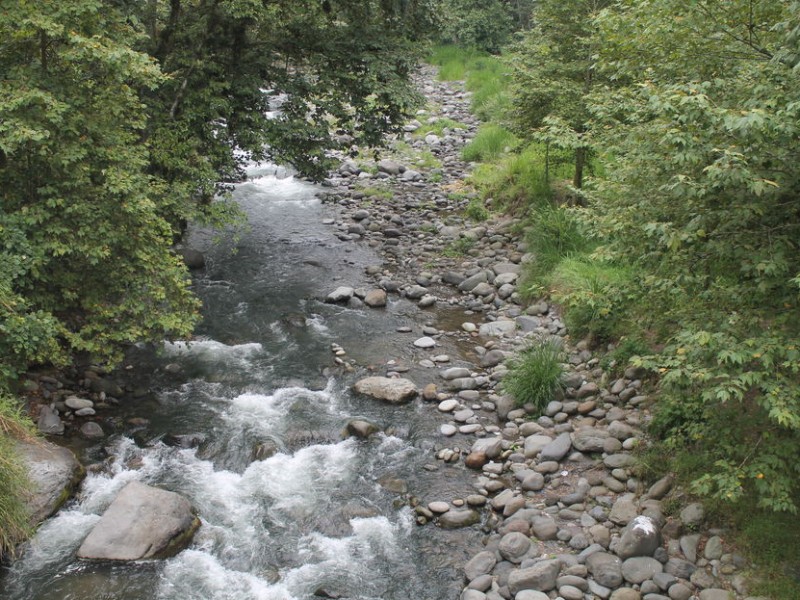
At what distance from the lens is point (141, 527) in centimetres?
725

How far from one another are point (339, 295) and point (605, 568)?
795 centimetres

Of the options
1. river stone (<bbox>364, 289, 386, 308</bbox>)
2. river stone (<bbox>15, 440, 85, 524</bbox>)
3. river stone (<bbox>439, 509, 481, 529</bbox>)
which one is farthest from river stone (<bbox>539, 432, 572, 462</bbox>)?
river stone (<bbox>15, 440, 85, 524</bbox>)

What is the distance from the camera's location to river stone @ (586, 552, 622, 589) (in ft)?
21.2

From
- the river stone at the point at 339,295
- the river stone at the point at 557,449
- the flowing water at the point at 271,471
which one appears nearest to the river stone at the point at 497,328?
the flowing water at the point at 271,471

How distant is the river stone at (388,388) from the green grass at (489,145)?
10799mm

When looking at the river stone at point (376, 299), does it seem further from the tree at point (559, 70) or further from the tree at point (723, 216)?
the tree at point (723, 216)

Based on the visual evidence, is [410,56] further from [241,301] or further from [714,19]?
[714,19]

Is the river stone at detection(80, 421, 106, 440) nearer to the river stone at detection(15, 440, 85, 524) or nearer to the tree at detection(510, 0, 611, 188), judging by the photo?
the river stone at detection(15, 440, 85, 524)

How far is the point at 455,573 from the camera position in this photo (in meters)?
7.03

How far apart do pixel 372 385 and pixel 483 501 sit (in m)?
2.92

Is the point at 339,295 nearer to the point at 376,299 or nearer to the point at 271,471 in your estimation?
the point at 376,299

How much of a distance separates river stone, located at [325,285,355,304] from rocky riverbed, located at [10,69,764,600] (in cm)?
4

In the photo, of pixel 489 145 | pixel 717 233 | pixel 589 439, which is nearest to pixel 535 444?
pixel 589 439

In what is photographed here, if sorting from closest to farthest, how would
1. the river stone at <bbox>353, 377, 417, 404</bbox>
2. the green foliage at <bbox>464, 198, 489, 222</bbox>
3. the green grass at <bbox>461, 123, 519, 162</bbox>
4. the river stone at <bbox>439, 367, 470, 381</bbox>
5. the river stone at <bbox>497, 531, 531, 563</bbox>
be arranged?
the river stone at <bbox>497, 531, 531, 563</bbox>, the river stone at <bbox>353, 377, 417, 404</bbox>, the river stone at <bbox>439, 367, 470, 381</bbox>, the green foliage at <bbox>464, 198, 489, 222</bbox>, the green grass at <bbox>461, 123, 519, 162</bbox>
